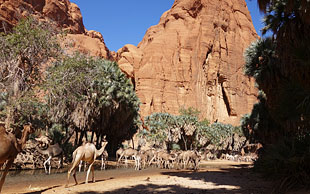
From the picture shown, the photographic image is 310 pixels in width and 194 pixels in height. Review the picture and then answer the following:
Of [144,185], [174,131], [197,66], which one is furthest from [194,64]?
[144,185]

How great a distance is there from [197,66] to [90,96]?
205 ft

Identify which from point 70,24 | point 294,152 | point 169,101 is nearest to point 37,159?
point 294,152

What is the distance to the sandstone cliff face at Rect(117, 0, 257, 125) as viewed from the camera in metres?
79.7

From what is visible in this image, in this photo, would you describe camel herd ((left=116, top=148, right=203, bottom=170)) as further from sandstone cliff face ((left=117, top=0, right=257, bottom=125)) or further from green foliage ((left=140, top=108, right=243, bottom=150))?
sandstone cliff face ((left=117, top=0, right=257, bottom=125))

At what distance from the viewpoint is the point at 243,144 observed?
197ft

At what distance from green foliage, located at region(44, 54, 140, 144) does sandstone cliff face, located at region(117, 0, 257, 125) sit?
147 ft

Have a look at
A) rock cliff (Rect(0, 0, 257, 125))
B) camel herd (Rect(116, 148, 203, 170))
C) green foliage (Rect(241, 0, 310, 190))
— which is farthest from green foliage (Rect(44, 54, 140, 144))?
rock cliff (Rect(0, 0, 257, 125))

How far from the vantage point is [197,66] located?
8288 cm

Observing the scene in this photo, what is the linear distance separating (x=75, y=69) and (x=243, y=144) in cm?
5355

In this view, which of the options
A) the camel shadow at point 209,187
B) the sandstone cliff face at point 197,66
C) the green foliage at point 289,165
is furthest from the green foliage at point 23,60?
the sandstone cliff face at point 197,66

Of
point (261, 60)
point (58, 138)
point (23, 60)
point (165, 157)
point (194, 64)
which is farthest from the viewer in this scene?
point (194, 64)

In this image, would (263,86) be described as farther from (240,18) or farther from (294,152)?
(240,18)

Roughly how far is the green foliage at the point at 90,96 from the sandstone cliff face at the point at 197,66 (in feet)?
147

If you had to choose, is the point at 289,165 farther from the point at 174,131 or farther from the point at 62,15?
the point at 62,15
